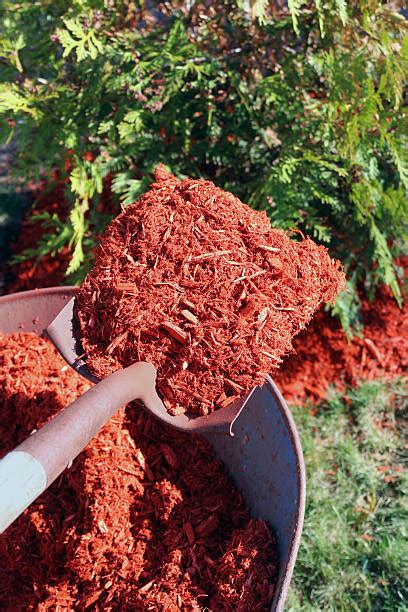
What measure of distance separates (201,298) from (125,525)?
0.80m

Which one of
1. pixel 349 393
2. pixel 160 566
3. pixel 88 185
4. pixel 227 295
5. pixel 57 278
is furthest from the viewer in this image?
pixel 57 278

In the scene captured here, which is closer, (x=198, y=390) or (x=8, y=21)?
(x=198, y=390)

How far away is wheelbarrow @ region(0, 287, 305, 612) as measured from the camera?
4.92 feet

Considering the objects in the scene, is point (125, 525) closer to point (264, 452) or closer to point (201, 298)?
point (264, 452)

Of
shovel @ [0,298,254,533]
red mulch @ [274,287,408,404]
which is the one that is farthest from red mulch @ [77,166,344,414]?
red mulch @ [274,287,408,404]

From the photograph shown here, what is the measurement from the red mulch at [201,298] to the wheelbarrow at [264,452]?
6.8 inches

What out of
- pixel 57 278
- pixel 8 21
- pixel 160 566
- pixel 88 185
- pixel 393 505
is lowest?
pixel 57 278

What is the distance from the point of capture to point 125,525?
1840 mm

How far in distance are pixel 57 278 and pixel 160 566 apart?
6.59ft

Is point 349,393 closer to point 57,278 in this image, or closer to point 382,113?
point 382,113

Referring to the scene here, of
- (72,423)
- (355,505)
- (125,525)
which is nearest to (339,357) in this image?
(355,505)

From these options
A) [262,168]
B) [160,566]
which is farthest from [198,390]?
[262,168]

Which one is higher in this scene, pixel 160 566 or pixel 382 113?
pixel 382 113

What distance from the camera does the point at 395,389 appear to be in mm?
3006
